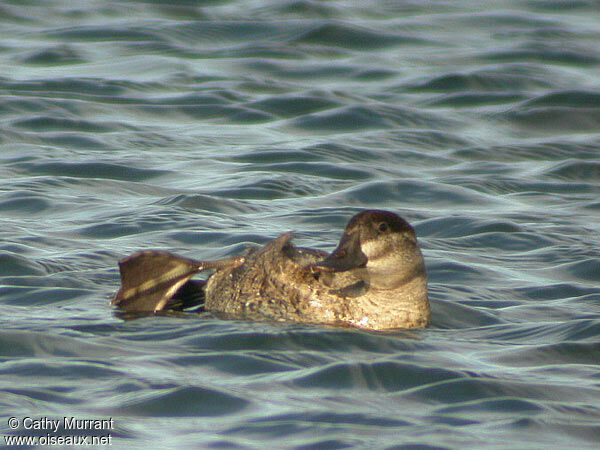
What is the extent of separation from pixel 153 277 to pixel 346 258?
1.11 metres

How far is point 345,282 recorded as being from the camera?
18.9ft

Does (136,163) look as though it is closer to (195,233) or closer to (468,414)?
(195,233)

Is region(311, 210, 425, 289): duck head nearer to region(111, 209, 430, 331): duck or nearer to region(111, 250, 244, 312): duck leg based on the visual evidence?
region(111, 209, 430, 331): duck

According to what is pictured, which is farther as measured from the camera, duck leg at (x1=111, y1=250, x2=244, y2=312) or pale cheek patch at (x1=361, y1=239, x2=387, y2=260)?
duck leg at (x1=111, y1=250, x2=244, y2=312)

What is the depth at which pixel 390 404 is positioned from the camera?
4.71 m

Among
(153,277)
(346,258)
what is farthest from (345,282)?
(153,277)

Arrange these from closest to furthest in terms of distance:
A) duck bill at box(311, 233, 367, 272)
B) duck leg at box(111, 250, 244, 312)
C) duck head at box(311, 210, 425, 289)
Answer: duck bill at box(311, 233, 367, 272), duck head at box(311, 210, 425, 289), duck leg at box(111, 250, 244, 312)

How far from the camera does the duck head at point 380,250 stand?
18.6ft

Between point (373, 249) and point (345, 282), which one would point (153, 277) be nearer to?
point (345, 282)

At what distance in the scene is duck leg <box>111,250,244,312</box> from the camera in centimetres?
600

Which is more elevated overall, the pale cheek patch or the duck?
the pale cheek patch

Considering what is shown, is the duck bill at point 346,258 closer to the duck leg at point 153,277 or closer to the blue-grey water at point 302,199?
the blue-grey water at point 302,199

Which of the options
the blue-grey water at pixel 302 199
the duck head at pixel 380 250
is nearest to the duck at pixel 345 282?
the duck head at pixel 380 250

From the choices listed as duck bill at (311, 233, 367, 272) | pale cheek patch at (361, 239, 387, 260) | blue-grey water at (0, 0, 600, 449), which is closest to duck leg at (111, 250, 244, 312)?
blue-grey water at (0, 0, 600, 449)
